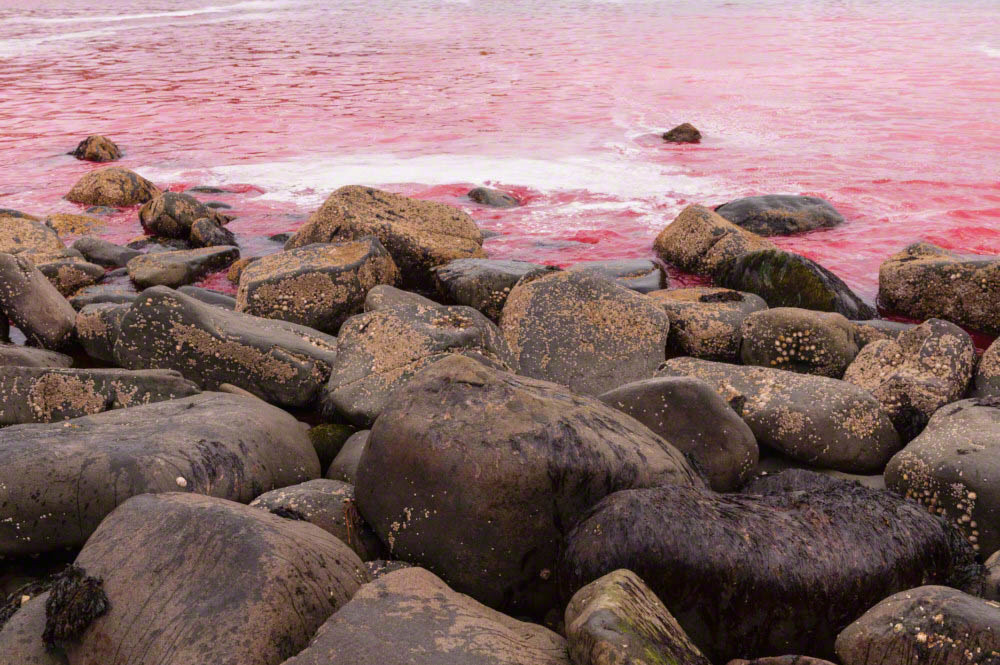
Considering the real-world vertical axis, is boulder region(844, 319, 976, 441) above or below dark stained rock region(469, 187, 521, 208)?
above

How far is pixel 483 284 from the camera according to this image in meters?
6.24

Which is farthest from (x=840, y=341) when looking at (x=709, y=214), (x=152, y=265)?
(x=152, y=265)

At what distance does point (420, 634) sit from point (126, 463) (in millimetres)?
1551

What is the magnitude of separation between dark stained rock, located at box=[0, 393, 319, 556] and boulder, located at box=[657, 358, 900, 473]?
2.33 m

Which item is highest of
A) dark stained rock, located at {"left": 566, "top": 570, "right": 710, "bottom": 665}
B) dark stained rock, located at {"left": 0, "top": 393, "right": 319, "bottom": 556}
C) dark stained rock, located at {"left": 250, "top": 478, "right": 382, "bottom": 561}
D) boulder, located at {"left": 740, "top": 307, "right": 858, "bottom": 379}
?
dark stained rock, located at {"left": 566, "top": 570, "right": 710, "bottom": 665}

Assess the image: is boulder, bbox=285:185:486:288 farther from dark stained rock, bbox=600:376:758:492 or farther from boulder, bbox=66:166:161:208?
boulder, bbox=66:166:161:208

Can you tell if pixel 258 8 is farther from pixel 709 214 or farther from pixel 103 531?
pixel 103 531

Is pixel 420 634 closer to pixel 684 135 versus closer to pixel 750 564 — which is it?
pixel 750 564

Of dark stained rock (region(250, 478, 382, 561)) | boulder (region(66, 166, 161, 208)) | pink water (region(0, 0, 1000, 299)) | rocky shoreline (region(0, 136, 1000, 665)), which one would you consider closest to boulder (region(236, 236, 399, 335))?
rocky shoreline (region(0, 136, 1000, 665))

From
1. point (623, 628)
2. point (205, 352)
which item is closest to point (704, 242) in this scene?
point (205, 352)

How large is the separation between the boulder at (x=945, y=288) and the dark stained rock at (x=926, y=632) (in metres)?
4.50

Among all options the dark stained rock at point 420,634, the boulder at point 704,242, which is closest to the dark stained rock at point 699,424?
the dark stained rock at point 420,634

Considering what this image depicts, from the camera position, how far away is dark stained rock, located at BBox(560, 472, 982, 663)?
257cm

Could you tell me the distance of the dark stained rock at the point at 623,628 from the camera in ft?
6.59
